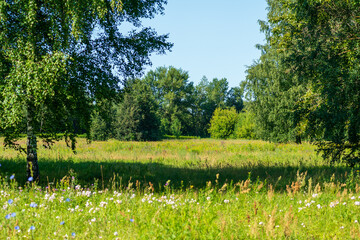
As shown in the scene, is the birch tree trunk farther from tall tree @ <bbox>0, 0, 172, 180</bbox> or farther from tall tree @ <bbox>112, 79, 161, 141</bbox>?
tall tree @ <bbox>112, 79, 161, 141</bbox>

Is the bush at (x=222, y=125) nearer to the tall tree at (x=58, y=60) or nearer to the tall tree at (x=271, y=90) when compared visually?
the tall tree at (x=271, y=90)

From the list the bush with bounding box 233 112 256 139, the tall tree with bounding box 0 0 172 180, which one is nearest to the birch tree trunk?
the tall tree with bounding box 0 0 172 180

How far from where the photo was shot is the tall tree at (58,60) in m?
6.22

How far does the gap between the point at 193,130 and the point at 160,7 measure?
2646 inches

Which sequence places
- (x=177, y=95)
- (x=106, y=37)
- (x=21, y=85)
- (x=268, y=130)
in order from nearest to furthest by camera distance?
1. (x=21, y=85)
2. (x=106, y=37)
3. (x=268, y=130)
4. (x=177, y=95)

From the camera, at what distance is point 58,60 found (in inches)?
242

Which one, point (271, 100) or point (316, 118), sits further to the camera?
point (271, 100)

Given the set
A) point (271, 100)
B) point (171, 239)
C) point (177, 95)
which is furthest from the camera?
point (177, 95)

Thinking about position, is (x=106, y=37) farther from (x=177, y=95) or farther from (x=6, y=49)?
(x=177, y=95)

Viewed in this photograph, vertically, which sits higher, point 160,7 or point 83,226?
point 160,7

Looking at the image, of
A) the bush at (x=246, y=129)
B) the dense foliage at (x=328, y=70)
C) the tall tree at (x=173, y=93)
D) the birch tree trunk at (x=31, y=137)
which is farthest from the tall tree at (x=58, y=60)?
the tall tree at (x=173, y=93)

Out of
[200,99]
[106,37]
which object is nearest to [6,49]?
[106,37]

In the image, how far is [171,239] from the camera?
3.20 meters

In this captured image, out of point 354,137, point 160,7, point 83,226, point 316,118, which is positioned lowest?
point 83,226
